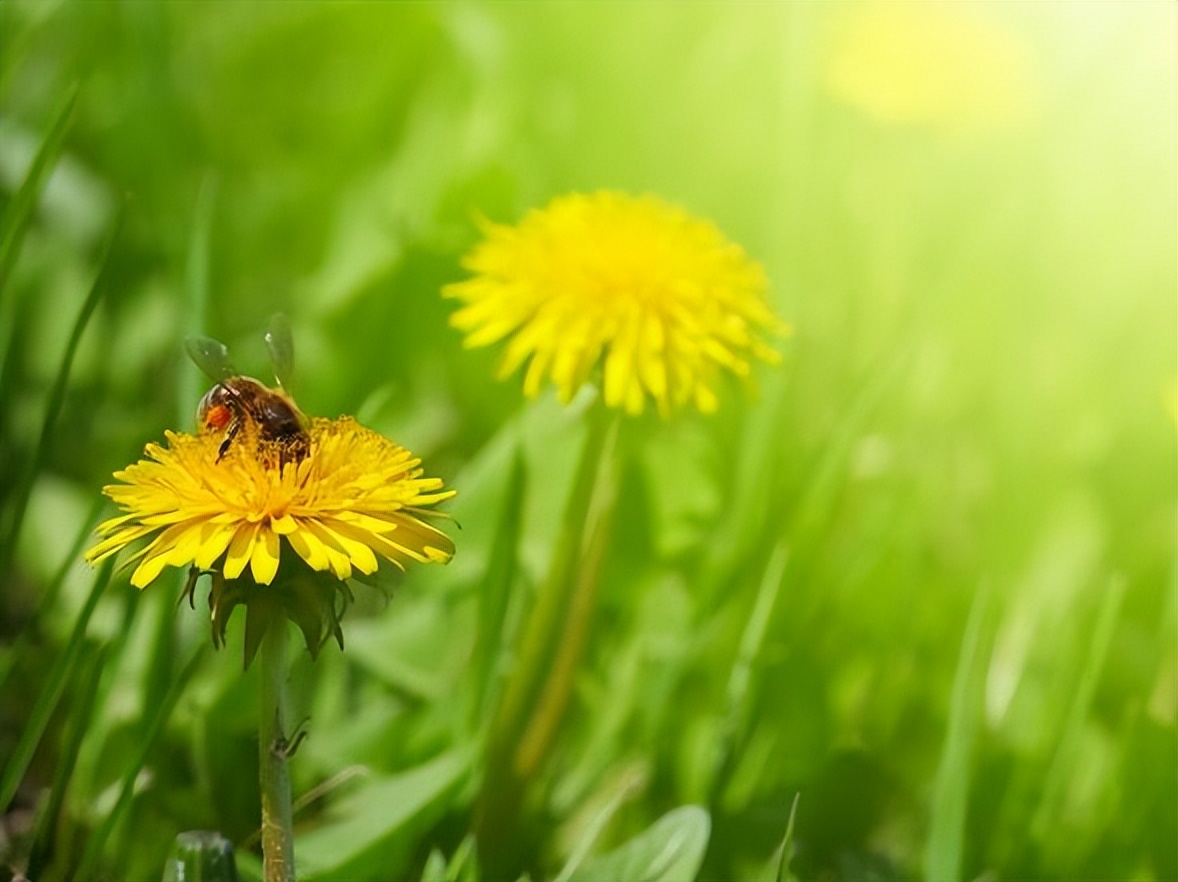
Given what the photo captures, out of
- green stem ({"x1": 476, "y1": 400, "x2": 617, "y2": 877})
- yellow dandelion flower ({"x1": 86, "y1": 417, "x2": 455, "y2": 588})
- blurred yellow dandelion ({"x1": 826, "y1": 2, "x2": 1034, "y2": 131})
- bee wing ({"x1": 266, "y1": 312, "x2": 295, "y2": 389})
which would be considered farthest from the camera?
blurred yellow dandelion ({"x1": 826, "y1": 2, "x2": 1034, "y2": 131})

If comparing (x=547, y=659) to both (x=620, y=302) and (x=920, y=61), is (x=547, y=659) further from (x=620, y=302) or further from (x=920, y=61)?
(x=920, y=61)

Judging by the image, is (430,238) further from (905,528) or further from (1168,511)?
(1168,511)

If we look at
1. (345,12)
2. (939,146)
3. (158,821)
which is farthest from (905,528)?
(345,12)

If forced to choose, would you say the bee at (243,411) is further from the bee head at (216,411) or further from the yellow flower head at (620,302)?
the yellow flower head at (620,302)

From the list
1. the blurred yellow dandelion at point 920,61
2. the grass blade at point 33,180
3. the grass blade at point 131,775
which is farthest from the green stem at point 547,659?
the blurred yellow dandelion at point 920,61

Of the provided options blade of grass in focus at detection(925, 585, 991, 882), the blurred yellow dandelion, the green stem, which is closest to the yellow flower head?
the green stem

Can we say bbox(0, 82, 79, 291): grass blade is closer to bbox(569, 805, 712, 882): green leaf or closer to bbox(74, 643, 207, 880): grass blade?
bbox(74, 643, 207, 880): grass blade
